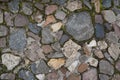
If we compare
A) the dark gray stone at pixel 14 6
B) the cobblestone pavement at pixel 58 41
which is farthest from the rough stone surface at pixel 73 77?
the dark gray stone at pixel 14 6

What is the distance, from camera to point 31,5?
94.2 inches

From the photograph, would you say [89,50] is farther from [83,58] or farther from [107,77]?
[107,77]

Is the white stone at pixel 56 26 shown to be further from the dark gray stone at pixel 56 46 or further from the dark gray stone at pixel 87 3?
the dark gray stone at pixel 87 3

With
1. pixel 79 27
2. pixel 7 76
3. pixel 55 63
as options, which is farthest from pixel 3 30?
pixel 79 27

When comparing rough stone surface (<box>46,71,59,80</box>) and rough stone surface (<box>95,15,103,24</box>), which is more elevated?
rough stone surface (<box>95,15,103,24</box>)

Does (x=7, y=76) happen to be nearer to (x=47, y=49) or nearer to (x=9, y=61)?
(x=9, y=61)

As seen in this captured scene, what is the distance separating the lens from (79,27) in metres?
2.37

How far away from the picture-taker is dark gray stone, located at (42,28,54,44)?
233cm

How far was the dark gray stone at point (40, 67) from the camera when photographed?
7.49ft

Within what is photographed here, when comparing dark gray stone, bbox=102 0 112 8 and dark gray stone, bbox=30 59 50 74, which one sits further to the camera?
dark gray stone, bbox=102 0 112 8

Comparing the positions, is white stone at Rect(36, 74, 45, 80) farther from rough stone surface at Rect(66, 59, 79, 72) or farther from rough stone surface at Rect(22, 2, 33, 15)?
rough stone surface at Rect(22, 2, 33, 15)

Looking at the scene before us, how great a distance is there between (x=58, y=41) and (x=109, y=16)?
407mm

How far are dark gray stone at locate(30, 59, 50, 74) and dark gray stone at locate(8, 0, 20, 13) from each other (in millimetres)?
388

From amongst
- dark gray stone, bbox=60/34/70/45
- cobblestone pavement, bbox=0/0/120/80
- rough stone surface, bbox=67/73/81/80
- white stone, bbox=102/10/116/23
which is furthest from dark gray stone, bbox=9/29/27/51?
white stone, bbox=102/10/116/23
